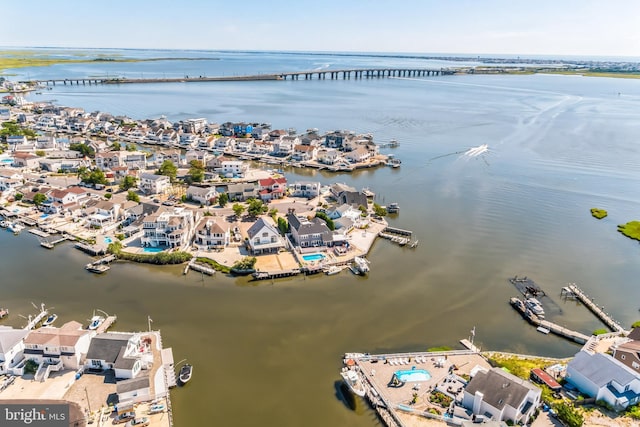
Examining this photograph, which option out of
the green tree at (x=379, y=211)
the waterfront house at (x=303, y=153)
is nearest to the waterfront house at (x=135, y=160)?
the waterfront house at (x=303, y=153)

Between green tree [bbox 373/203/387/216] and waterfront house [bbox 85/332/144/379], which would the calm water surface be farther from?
waterfront house [bbox 85/332/144/379]

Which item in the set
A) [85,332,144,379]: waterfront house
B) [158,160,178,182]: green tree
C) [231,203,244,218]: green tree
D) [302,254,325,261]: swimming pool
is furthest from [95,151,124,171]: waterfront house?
[85,332,144,379]: waterfront house

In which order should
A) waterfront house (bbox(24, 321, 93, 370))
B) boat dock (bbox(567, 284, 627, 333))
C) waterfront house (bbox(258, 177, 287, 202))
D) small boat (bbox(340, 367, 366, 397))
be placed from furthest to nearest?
waterfront house (bbox(258, 177, 287, 202)) < boat dock (bbox(567, 284, 627, 333)) < waterfront house (bbox(24, 321, 93, 370)) < small boat (bbox(340, 367, 366, 397))

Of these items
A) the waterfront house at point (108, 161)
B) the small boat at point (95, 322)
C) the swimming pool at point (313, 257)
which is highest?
the waterfront house at point (108, 161)

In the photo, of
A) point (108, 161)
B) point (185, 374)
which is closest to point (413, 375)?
point (185, 374)

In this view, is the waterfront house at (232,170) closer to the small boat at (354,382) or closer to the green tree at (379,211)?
the green tree at (379,211)

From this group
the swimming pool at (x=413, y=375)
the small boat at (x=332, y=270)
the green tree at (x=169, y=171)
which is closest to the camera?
the swimming pool at (x=413, y=375)
